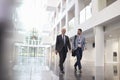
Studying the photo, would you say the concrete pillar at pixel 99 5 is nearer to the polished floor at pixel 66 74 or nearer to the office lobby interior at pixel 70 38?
the office lobby interior at pixel 70 38

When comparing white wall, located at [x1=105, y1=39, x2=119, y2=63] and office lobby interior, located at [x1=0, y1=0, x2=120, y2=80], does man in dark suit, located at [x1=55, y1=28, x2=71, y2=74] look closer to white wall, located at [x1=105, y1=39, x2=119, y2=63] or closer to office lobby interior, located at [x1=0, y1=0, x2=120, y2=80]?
office lobby interior, located at [x1=0, y1=0, x2=120, y2=80]

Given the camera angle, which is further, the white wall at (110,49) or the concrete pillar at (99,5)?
the white wall at (110,49)

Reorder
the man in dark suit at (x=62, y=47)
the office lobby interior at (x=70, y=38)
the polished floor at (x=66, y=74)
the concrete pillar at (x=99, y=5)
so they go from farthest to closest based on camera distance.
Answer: the concrete pillar at (x=99, y=5) → the man in dark suit at (x=62, y=47) → the polished floor at (x=66, y=74) → the office lobby interior at (x=70, y=38)

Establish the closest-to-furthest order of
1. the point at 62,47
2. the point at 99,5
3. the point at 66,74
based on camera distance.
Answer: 1. the point at 66,74
2. the point at 62,47
3. the point at 99,5

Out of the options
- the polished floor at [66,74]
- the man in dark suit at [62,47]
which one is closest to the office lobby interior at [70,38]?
the polished floor at [66,74]

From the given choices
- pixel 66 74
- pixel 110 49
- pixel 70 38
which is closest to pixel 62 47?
pixel 66 74

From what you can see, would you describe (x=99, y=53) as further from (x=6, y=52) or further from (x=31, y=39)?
(x=31, y=39)

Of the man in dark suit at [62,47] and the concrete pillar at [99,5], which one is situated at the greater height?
the concrete pillar at [99,5]

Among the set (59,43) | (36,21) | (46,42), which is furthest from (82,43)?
(36,21)

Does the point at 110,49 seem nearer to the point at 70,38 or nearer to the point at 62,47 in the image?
the point at 70,38

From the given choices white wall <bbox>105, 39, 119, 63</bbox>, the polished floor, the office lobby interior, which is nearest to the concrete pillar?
the office lobby interior

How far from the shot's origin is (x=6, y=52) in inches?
42.0

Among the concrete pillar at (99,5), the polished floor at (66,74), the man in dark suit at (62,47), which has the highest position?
the concrete pillar at (99,5)

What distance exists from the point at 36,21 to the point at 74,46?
34.2m
